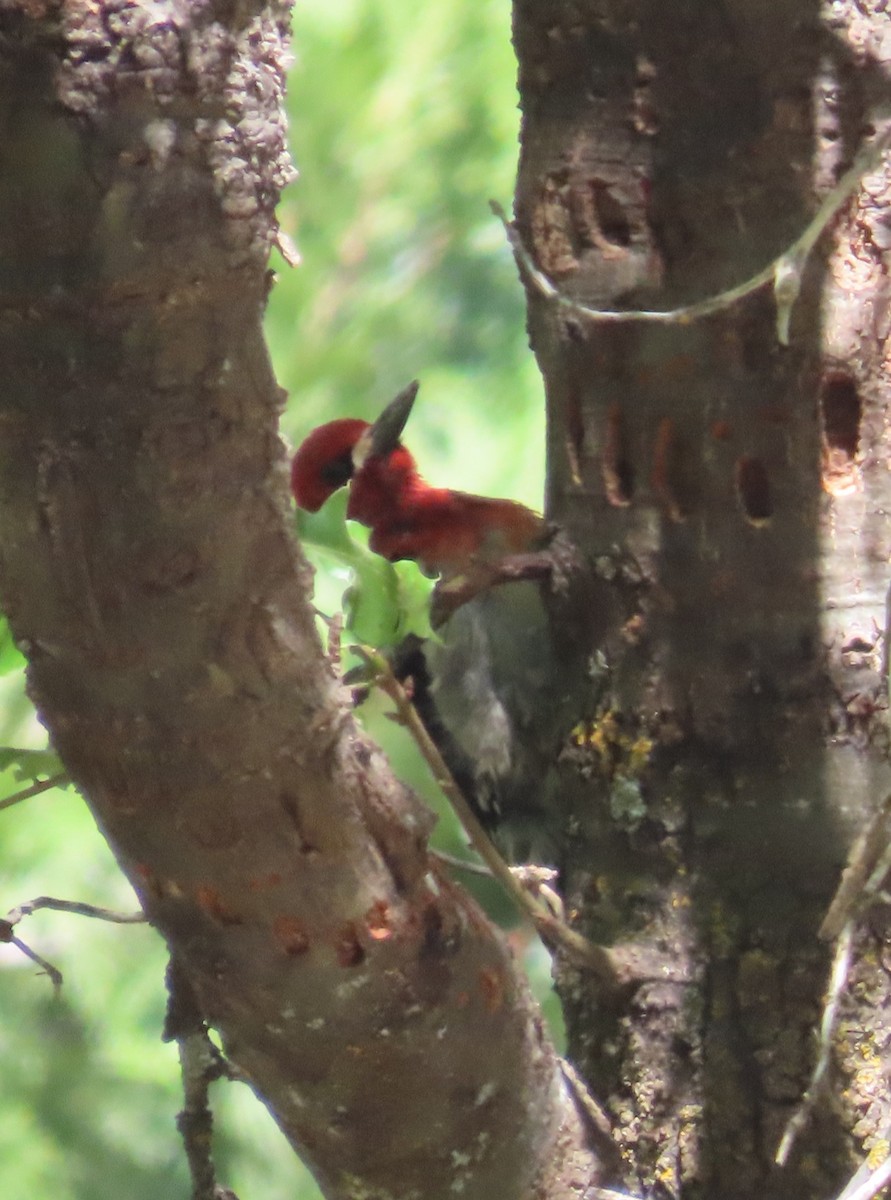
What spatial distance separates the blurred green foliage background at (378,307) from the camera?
6.46 ft

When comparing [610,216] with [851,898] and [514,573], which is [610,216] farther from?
[851,898]

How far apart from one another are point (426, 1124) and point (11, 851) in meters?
1.22

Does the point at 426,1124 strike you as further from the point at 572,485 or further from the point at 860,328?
the point at 860,328

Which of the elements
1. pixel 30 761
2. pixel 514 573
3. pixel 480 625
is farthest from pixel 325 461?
pixel 30 761

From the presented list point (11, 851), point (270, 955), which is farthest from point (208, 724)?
point (11, 851)

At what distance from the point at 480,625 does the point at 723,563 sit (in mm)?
318

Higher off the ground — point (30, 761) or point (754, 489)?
point (754, 489)

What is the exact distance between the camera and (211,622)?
627 mm

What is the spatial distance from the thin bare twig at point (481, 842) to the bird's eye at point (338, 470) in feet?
2.19

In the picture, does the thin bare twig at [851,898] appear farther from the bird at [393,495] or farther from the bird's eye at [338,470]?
the bird's eye at [338,470]

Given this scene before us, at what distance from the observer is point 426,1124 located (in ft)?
2.63

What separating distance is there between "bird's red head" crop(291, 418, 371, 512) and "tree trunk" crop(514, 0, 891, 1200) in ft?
1.56

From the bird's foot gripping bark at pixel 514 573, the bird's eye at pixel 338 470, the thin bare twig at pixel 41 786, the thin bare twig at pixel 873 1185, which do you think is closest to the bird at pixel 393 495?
the bird's eye at pixel 338 470

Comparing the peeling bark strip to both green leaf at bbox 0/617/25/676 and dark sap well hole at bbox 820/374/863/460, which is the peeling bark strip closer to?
green leaf at bbox 0/617/25/676
